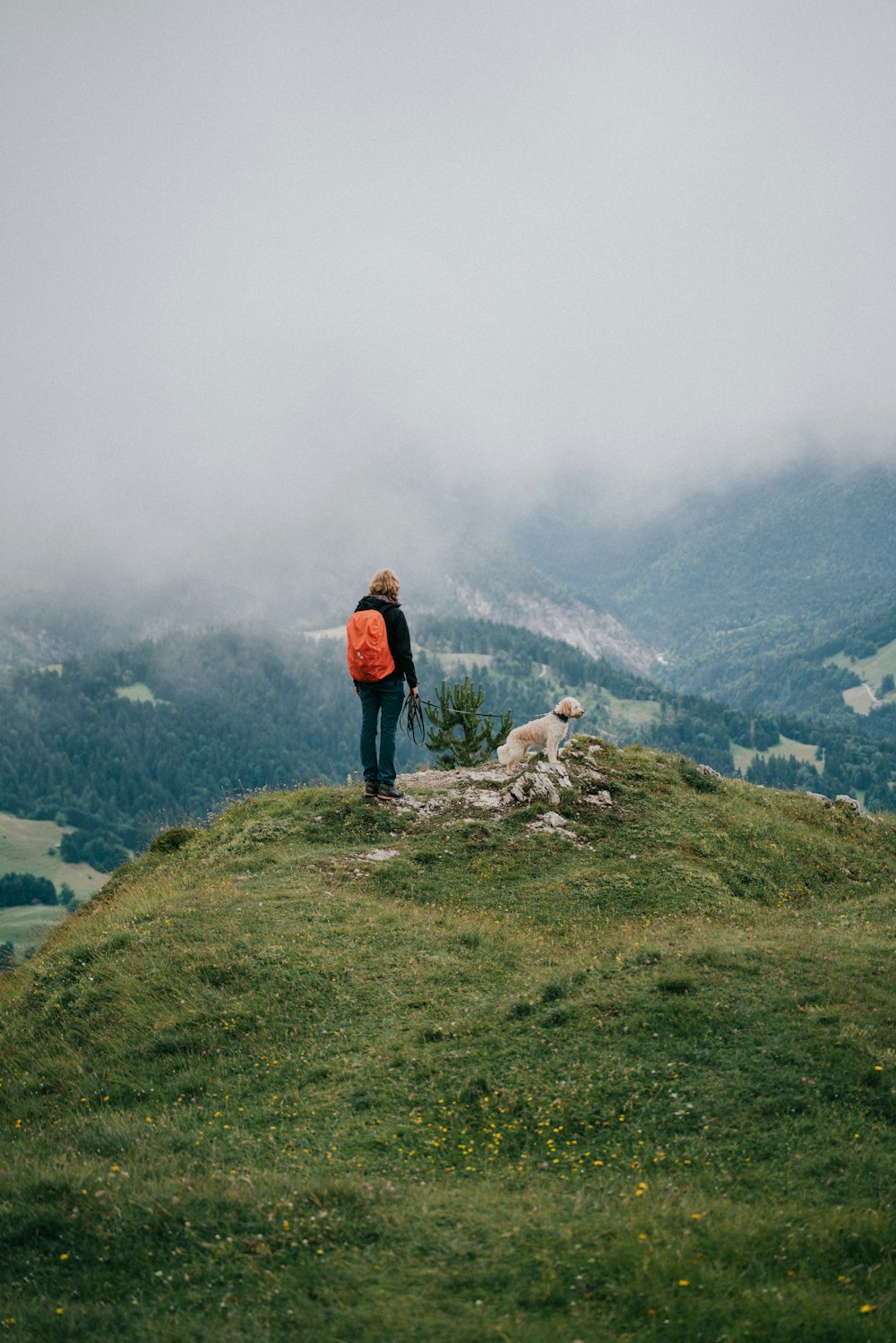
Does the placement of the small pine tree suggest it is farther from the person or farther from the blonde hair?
the blonde hair

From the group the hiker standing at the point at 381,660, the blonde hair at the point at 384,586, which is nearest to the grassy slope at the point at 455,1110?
the hiker standing at the point at 381,660

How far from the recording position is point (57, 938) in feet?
61.6

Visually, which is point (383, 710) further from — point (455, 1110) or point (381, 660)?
point (455, 1110)

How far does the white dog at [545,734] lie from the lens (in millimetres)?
21281

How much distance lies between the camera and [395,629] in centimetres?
1939

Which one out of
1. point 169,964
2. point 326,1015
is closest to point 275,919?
point 169,964

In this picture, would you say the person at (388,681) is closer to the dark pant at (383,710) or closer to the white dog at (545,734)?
the dark pant at (383,710)

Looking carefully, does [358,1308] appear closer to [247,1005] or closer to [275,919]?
[247,1005]

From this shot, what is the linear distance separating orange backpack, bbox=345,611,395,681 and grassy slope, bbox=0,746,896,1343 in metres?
4.17

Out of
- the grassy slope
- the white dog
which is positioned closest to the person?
the grassy slope

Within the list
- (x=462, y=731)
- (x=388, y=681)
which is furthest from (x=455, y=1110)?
(x=462, y=731)

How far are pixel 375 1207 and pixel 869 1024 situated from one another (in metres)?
6.32

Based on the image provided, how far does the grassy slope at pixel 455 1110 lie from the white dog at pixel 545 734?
4.40 meters

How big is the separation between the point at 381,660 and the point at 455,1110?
11.0 metres
